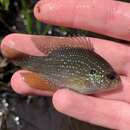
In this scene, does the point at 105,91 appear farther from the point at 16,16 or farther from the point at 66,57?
the point at 16,16

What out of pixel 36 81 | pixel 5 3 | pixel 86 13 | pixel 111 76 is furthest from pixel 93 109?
pixel 5 3

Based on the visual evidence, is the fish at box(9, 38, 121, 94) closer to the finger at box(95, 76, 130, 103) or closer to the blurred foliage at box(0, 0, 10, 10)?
the finger at box(95, 76, 130, 103)

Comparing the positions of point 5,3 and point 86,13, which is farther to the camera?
point 5,3

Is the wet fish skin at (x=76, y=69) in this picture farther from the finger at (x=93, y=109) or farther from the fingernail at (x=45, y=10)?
the fingernail at (x=45, y=10)

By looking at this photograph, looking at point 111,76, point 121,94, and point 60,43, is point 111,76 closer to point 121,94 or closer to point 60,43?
point 121,94

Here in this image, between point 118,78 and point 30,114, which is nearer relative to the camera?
point 118,78

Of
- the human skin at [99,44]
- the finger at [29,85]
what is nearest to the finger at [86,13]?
the human skin at [99,44]

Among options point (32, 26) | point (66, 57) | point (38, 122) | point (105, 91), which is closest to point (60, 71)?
point (66, 57)

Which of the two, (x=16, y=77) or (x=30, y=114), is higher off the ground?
(x=16, y=77)
